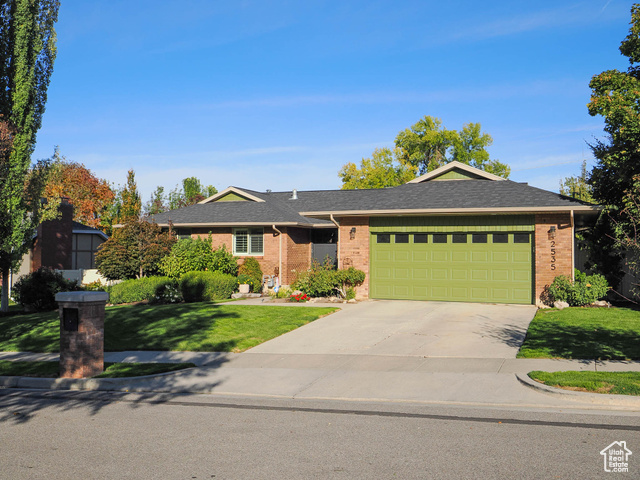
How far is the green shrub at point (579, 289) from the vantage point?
1803cm

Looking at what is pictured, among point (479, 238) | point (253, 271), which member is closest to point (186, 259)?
point (253, 271)

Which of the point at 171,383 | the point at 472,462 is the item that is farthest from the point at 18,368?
the point at 472,462

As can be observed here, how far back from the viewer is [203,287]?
2270 cm

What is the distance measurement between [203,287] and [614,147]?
15.5 metres

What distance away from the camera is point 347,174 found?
64.4 metres

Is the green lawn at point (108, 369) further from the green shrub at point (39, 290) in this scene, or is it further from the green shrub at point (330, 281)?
the green shrub at point (330, 281)

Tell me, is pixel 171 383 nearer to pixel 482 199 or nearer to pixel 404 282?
pixel 404 282

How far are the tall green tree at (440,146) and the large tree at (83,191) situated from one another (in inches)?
1243

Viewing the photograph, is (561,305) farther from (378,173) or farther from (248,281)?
(378,173)

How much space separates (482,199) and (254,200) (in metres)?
12.9

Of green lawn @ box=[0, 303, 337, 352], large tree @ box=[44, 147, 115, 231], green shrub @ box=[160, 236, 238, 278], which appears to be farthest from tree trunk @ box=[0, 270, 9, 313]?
large tree @ box=[44, 147, 115, 231]

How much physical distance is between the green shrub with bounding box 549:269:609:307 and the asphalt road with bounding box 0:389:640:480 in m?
11.3

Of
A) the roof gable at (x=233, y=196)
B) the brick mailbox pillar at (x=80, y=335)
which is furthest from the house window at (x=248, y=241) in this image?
the brick mailbox pillar at (x=80, y=335)

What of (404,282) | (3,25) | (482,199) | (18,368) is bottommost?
(18,368)
